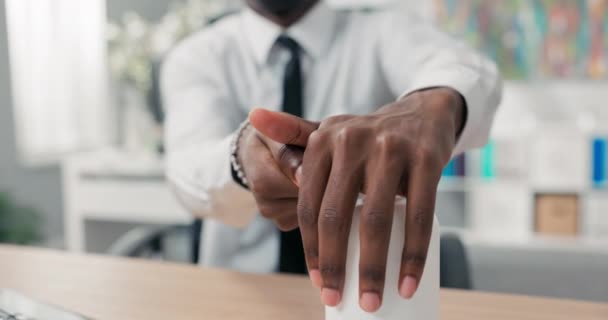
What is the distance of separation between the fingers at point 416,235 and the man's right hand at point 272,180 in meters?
0.12

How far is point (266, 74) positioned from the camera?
3.88 feet

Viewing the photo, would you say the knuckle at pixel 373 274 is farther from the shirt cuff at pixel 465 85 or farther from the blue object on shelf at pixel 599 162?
the blue object on shelf at pixel 599 162

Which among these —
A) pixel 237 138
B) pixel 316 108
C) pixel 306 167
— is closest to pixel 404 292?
pixel 306 167

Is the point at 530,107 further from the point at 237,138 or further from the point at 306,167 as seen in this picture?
the point at 306,167

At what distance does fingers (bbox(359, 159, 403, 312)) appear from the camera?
0.36 metres

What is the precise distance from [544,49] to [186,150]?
221cm

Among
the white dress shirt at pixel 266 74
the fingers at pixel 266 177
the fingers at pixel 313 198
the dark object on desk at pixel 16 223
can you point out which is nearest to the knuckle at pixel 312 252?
the fingers at pixel 313 198

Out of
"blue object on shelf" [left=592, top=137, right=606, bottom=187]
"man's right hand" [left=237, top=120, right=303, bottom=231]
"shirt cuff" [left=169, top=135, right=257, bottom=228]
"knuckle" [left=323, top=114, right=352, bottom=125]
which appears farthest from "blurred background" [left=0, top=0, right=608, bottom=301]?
"knuckle" [left=323, top=114, right=352, bottom=125]

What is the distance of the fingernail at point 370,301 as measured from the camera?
1.21ft

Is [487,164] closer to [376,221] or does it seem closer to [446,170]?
[446,170]

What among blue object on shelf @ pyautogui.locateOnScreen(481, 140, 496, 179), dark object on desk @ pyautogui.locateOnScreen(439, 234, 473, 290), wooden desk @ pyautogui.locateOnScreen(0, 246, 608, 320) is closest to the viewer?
wooden desk @ pyautogui.locateOnScreen(0, 246, 608, 320)

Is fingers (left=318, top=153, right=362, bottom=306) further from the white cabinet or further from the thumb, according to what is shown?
the white cabinet

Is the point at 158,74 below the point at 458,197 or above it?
above

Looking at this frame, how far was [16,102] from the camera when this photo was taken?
286 centimetres
